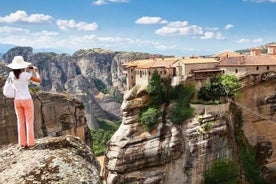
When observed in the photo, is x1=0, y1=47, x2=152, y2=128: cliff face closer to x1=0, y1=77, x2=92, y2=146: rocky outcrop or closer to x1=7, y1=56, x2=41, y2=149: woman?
x1=0, y1=77, x2=92, y2=146: rocky outcrop

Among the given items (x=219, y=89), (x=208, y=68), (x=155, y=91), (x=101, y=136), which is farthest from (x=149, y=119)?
(x=101, y=136)

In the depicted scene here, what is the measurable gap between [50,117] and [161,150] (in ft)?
34.7

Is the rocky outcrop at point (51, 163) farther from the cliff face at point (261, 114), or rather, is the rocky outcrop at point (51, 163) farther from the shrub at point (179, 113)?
the cliff face at point (261, 114)

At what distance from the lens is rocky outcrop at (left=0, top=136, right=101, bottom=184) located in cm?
601

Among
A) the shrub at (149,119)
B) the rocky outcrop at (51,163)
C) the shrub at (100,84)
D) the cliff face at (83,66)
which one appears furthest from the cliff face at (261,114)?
the shrub at (100,84)

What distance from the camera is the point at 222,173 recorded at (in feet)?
129

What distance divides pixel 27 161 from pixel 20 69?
7.11 ft

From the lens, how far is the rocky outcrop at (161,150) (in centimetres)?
3762

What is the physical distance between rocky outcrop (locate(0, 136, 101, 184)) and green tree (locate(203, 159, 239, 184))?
32793mm

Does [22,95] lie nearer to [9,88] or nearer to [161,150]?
[9,88]

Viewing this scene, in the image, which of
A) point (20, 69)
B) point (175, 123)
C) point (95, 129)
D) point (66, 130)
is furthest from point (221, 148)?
point (95, 129)

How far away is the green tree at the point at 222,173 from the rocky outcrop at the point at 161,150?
513 millimetres

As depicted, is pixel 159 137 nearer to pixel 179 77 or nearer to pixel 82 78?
pixel 179 77

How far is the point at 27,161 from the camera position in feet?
21.7
